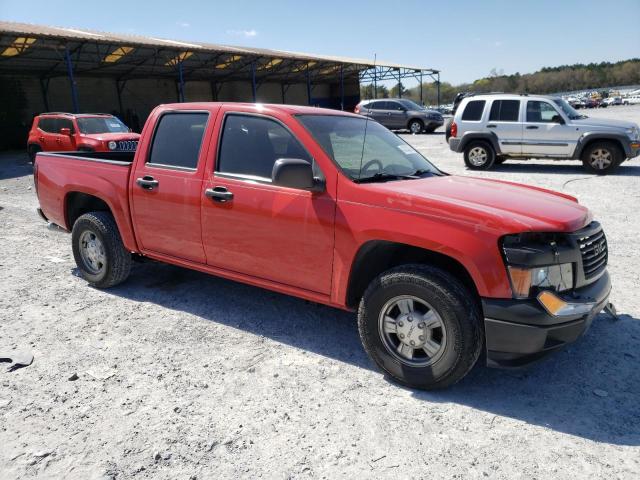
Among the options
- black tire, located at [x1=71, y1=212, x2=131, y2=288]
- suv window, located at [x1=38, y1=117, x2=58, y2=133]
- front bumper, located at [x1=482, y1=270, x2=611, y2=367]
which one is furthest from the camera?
suv window, located at [x1=38, y1=117, x2=58, y2=133]

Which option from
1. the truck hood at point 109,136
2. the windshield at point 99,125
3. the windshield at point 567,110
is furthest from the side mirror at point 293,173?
the windshield at point 99,125

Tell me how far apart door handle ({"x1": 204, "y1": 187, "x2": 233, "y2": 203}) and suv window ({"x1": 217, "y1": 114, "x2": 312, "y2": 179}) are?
6.5 inches

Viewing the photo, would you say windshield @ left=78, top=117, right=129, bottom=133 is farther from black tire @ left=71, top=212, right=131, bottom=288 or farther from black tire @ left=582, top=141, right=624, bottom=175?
black tire @ left=582, top=141, right=624, bottom=175

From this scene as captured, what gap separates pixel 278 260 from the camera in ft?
11.8

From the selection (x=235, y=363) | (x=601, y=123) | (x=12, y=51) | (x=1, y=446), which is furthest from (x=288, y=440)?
(x=12, y=51)

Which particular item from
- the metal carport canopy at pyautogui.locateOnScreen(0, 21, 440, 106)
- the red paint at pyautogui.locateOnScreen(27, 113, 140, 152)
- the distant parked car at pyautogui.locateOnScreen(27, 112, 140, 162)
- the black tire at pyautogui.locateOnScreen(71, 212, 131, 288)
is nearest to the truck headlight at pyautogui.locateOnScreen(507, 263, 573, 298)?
the black tire at pyautogui.locateOnScreen(71, 212, 131, 288)

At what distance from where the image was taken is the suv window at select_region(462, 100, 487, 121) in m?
12.8

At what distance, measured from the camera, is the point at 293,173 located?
3180mm

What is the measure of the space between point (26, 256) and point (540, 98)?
11543 mm

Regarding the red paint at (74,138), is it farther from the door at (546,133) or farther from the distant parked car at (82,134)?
the door at (546,133)

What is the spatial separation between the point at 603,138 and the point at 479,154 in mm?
2859

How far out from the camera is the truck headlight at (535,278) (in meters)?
2.75

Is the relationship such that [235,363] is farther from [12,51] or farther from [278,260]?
[12,51]

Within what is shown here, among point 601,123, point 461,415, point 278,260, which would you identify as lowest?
point 461,415
